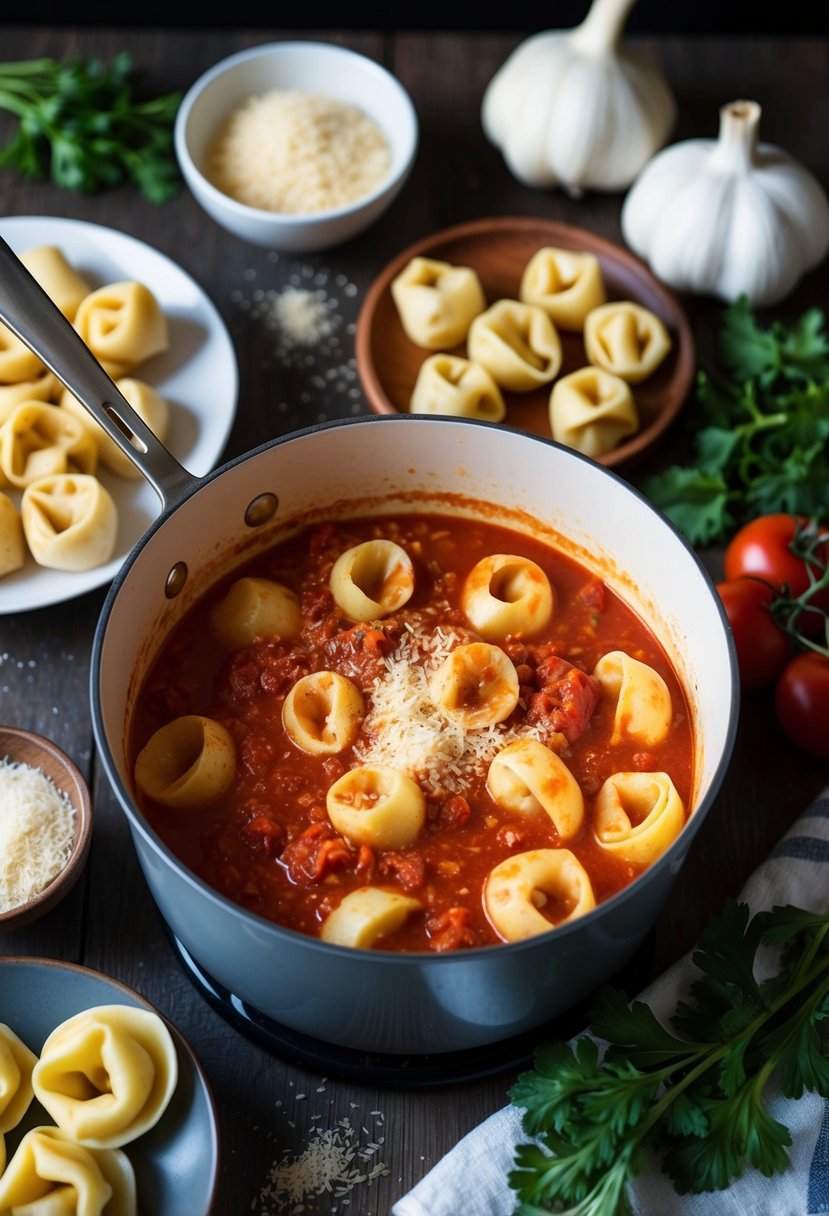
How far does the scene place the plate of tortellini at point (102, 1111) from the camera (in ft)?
8.32

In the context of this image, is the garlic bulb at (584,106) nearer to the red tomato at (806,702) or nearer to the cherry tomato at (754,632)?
the cherry tomato at (754,632)

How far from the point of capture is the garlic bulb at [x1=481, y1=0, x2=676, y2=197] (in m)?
4.21

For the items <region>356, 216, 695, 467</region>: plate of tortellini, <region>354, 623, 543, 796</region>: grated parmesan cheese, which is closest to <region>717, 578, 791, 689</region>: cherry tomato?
<region>356, 216, 695, 467</region>: plate of tortellini

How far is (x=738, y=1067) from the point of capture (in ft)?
8.64

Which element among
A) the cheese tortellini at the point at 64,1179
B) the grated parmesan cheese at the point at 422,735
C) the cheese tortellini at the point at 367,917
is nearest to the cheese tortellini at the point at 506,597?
the grated parmesan cheese at the point at 422,735

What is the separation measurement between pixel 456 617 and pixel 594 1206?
4.52ft

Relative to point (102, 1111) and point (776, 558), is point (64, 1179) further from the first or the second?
point (776, 558)

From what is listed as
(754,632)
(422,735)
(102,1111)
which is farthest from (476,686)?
(102,1111)

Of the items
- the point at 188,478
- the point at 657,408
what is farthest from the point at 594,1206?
Result: the point at 657,408

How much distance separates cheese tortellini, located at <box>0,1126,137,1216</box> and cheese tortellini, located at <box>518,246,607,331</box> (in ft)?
8.70

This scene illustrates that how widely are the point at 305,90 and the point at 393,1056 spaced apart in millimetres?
3198

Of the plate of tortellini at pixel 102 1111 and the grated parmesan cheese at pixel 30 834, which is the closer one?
the plate of tortellini at pixel 102 1111

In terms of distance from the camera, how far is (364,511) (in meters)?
3.47

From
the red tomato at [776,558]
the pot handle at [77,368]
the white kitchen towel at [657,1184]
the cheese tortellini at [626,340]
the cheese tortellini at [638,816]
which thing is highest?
the pot handle at [77,368]
